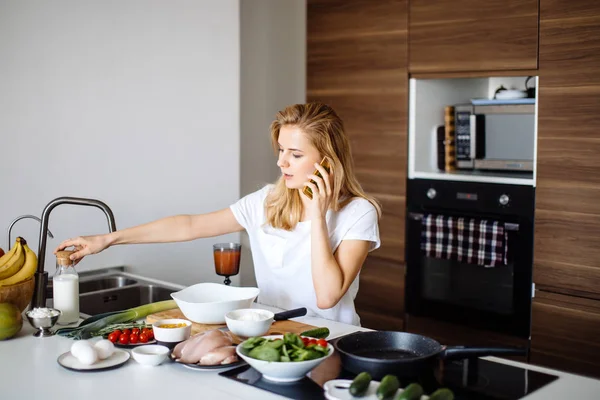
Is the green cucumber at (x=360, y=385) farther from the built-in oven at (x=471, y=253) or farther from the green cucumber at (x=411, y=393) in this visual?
the built-in oven at (x=471, y=253)

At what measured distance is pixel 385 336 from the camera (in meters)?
2.00

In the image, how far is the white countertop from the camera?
1.74m

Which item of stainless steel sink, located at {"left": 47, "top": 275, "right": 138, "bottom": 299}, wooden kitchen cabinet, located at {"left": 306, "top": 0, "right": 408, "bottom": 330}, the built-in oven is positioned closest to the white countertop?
stainless steel sink, located at {"left": 47, "top": 275, "right": 138, "bottom": 299}

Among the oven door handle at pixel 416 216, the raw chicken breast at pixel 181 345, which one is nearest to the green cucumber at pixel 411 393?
the raw chicken breast at pixel 181 345

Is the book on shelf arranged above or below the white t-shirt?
above

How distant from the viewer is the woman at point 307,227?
8.10 ft

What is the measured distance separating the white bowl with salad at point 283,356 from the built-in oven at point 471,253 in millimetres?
2015

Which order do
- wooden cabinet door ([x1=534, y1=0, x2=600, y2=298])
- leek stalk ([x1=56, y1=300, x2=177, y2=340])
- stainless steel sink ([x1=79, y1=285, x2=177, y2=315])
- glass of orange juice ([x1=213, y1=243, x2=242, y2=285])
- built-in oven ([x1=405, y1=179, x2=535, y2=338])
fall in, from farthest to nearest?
built-in oven ([x1=405, y1=179, x2=535, y2=338])
wooden cabinet door ([x1=534, y1=0, x2=600, y2=298])
stainless steel sink ([x1=79, y1=285, x2=177, y2=315])
glass of orange juice ([x1=213, y1=243, x2=242, y2=285])
leek stalk ([x1=56, y1=300, x2=177, y2=340])

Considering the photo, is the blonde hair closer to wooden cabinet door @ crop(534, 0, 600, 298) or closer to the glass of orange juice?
the glass of orange juice

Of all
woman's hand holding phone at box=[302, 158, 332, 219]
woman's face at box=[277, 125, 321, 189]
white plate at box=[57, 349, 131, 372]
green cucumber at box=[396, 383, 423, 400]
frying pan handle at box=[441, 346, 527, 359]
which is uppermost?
woman's face at box=[277, 125, 321, 189]

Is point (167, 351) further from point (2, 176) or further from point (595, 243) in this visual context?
point (595, 243)

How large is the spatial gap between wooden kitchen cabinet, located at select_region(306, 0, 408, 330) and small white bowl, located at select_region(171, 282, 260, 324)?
5.98 feet

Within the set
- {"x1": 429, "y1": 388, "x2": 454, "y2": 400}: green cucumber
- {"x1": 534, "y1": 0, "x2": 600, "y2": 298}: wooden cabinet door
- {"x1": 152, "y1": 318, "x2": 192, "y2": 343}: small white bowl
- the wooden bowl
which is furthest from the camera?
{"x1": 534, "y1": 0, "x2": 600, "y2": 298}: wooden cabinet door

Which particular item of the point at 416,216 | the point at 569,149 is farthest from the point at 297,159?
the point at 416,216
